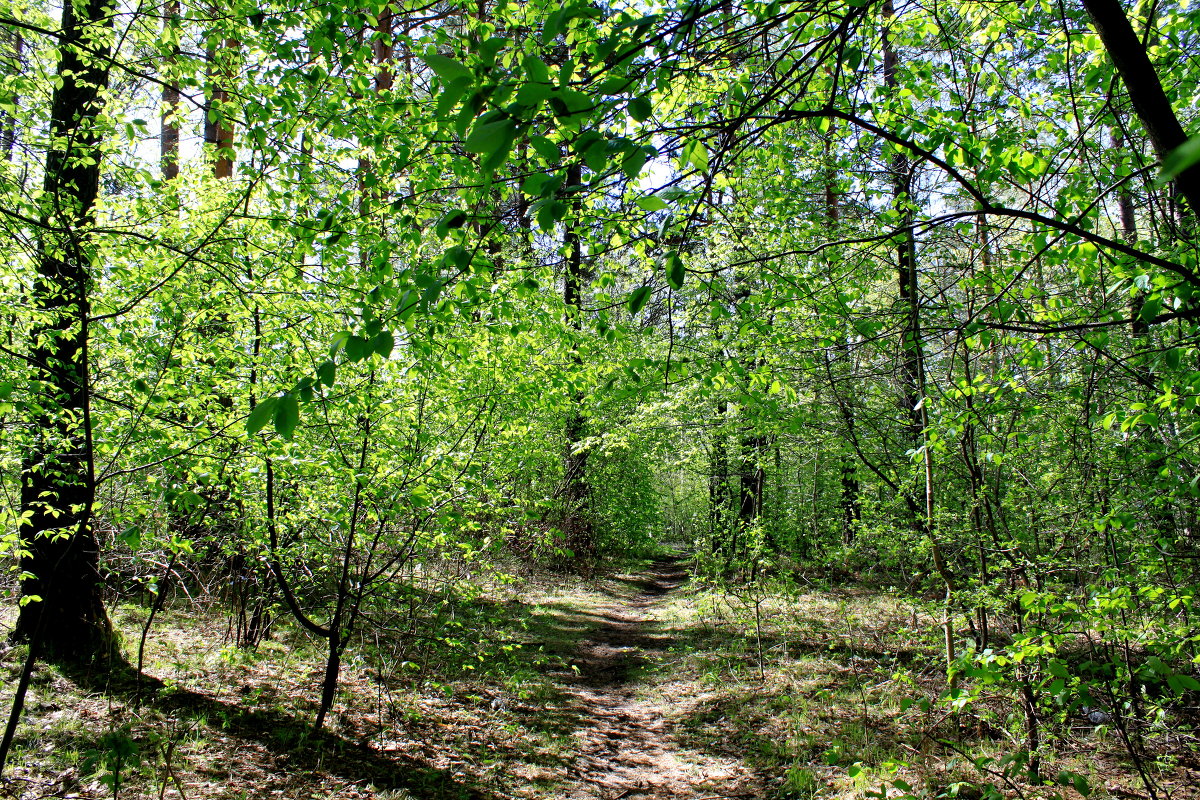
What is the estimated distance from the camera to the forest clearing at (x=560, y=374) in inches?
117

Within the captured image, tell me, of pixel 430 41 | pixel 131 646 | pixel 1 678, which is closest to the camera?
pixel 430 41

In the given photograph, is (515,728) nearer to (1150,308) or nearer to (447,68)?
(1150,308)

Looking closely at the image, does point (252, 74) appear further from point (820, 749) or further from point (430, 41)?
point (820, 749)

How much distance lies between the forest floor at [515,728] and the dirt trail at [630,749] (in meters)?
0.02

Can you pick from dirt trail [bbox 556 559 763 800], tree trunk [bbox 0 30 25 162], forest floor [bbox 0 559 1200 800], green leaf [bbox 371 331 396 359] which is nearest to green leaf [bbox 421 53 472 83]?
green leaf [bbox 371 331 396 359]

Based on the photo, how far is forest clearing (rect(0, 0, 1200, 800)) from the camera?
2.96 meters

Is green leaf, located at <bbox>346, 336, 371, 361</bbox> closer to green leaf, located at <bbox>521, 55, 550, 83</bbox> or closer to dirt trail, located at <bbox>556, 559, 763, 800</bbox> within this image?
green leaf, located at <bbox>521, 55, 550, 83</bbox>

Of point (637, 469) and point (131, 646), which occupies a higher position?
point (637, 469)

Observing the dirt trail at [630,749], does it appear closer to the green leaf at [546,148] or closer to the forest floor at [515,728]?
the forest floor at [515,728]

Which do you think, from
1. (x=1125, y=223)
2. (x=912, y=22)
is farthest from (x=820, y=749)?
(x=1125, y=223)

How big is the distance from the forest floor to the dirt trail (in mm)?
23

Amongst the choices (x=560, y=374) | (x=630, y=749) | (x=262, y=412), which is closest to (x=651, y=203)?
(x=262, y=412)

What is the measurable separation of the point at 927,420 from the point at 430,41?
4.21m

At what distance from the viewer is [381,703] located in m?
5.57
